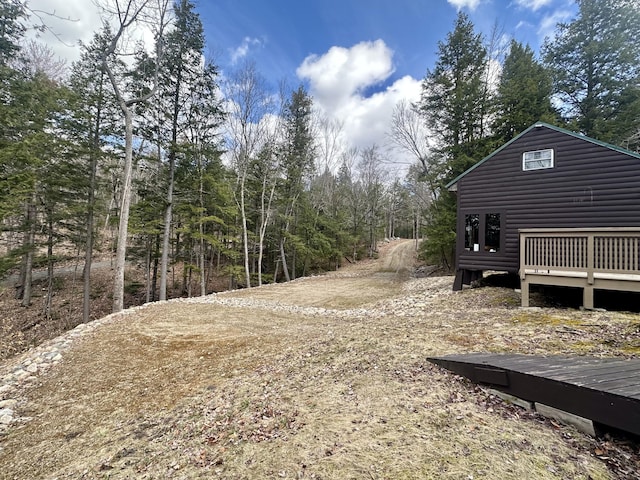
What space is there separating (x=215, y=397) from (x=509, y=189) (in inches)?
415

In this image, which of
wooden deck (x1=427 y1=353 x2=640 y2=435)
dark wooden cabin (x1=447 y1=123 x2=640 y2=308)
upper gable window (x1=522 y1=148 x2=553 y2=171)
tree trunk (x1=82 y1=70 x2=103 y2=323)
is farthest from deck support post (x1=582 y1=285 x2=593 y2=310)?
tree trunk (x1=82 y1=70 x2=103 y2=323)

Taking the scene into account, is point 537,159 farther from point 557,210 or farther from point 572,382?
point 572,382

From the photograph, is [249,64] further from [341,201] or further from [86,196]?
[341,201]

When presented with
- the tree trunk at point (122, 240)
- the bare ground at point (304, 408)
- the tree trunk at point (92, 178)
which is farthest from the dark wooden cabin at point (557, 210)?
the tree trunk at point (92, 178)

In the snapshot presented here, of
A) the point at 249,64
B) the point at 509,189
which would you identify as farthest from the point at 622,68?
the point at 249,64

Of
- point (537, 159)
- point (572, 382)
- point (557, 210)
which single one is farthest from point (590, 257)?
point (572, 382)

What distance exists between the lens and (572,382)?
2.18m

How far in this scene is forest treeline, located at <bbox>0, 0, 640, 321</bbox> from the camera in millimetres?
9250

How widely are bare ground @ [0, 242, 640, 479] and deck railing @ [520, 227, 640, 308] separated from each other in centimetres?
91

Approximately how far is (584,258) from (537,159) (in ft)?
14.1

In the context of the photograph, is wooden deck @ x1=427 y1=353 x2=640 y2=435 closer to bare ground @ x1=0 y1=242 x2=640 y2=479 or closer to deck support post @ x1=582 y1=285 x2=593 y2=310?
bare ground @ x1=0 y1=242 x2=640 y2=479

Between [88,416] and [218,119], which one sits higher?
[218,119]

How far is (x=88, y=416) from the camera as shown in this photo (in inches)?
127

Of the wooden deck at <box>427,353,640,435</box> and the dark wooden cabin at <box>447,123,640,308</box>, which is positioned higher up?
the dark wooden cabin at <box>447,123,640,308</box>
